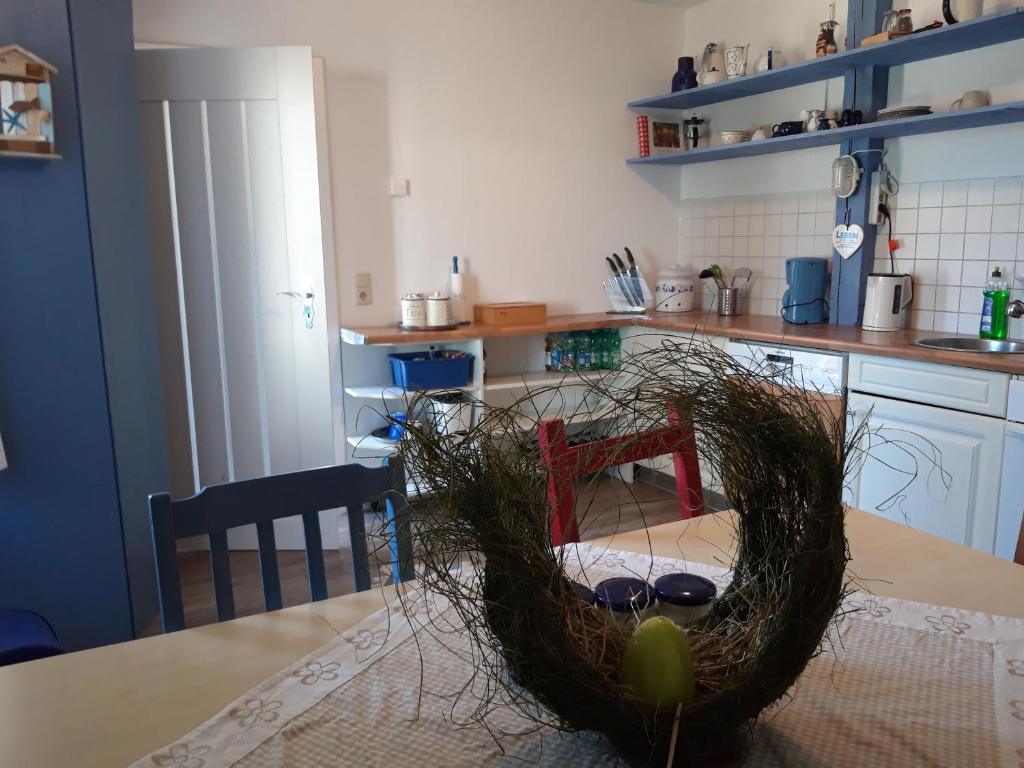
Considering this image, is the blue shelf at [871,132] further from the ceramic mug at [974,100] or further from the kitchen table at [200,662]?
the kitchen table at [200,662]

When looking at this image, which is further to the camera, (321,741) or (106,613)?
(106,613)

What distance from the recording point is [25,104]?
6.82ft

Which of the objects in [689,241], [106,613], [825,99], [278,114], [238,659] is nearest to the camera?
[238,659]

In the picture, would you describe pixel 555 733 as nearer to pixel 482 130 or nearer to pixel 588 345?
pixel 588 345

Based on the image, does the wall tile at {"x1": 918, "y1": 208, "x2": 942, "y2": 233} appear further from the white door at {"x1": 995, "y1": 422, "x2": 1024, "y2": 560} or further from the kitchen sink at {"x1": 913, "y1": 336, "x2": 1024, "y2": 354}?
the white door at {"x1": 995, "y1": 422, "x2": 1024, "y2": 560}

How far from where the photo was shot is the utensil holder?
151 inches

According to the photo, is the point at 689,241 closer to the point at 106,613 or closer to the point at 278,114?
the point at 278,114

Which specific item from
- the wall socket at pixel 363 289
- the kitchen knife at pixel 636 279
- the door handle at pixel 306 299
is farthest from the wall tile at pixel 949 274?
the door handle at pixel 306 299

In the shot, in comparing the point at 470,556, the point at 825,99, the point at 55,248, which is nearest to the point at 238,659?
the point at 470,556

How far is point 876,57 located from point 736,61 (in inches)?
29.8

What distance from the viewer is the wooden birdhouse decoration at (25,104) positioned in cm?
205

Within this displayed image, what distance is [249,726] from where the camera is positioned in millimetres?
889

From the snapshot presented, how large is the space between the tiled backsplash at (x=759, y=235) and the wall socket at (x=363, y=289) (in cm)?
174

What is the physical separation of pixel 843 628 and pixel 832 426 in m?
0.42
